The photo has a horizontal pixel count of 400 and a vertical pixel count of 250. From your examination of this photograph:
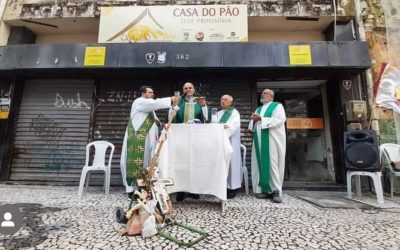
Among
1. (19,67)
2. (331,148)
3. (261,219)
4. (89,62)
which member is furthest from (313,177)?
(19,67)

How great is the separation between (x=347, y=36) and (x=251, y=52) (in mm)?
2367

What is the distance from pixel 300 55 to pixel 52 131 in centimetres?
578

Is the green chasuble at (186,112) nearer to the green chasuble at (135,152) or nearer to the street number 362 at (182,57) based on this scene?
the green chasuble at (135,152)

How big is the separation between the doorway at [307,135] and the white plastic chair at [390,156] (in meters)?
1.27

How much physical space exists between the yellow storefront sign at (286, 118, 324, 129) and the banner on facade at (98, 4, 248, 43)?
8.02ft

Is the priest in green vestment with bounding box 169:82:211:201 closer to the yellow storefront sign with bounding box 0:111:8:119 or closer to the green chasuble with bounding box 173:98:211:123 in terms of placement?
the green chasuble with bounding box 173:98:211:123

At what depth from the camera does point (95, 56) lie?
4.98 metres

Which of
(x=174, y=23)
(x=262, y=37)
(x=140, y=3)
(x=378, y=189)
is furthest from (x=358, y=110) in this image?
(x=140, y=3)

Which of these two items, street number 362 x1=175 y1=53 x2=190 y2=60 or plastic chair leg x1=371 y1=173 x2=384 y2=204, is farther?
street number 362 x1=175 y1=53 x2=190 y2=60

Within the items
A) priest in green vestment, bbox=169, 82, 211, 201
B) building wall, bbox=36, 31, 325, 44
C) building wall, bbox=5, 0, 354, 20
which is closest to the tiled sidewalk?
priest in green vestment, bbox=169, 82, 211, 201

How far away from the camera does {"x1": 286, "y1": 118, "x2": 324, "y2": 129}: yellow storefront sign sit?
597 cm

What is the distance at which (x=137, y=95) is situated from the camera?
5773 mm

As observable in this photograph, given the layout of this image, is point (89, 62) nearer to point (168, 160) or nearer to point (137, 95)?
point (137, 95)

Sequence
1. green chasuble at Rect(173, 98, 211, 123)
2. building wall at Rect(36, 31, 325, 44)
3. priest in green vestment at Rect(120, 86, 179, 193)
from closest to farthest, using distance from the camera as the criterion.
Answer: priest in green vestment at Rect(120, 86, 179, 193) < green chasuble at Rect(173, 98, 211, 123) < building wall at Rect(36, 31, 325, 44)
